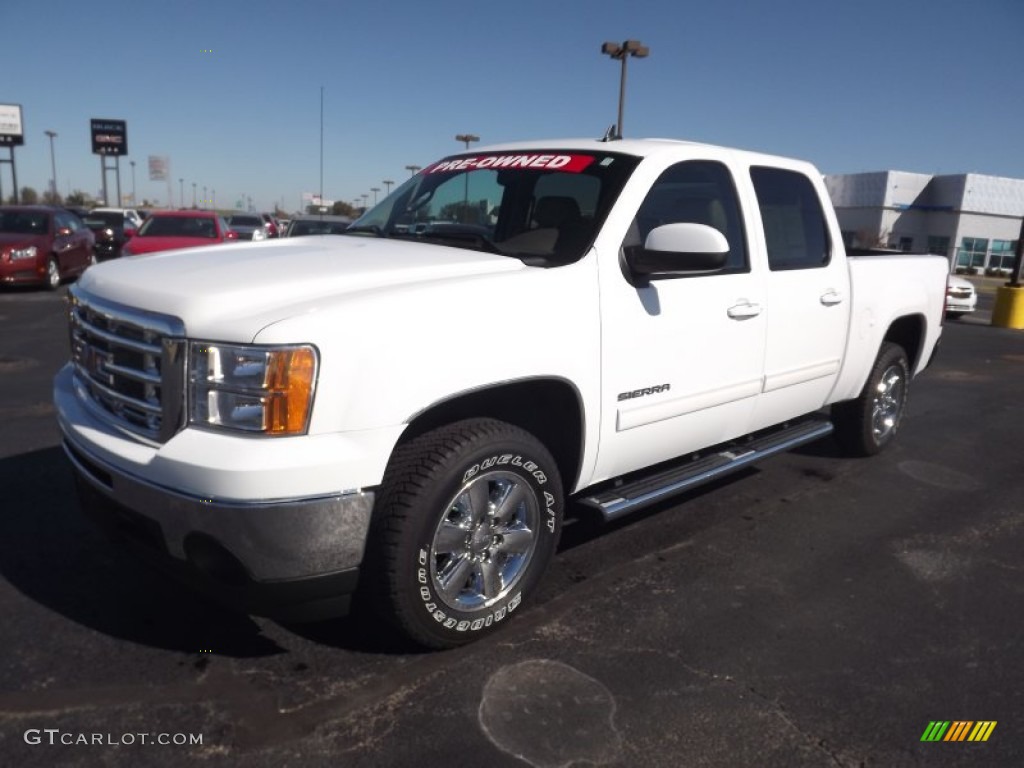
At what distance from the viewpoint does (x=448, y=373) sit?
2.66m

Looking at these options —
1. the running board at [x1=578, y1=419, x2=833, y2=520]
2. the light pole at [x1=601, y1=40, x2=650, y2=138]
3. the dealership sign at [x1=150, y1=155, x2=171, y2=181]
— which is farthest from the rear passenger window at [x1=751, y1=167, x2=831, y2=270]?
the dealership sign at [x1=150, y1=155, x2=171, y2=181]

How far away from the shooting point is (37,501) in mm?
4293

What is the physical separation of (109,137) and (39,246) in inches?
1590

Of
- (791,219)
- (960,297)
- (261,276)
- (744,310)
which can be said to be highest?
(791,219)

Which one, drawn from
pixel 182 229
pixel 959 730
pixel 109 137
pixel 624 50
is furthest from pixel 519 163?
pixel 109 137

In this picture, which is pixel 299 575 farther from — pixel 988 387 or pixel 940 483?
pixel 988 387

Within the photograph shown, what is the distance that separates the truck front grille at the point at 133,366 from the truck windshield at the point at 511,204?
1422 mm

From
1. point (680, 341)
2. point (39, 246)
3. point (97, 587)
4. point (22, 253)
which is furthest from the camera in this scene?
point (39, 246)

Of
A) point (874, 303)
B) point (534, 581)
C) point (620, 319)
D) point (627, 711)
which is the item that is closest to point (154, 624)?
point (534, 581)

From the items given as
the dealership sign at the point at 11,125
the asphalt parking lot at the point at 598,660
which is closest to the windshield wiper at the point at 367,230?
the asphalt parking lot at the point at 598,660

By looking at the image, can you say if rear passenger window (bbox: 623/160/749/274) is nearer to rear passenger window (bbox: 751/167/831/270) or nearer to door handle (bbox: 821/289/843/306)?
rear passenger window (bbox: 751/167/831/270)

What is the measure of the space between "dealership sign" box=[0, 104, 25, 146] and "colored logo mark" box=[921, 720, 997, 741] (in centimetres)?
5136

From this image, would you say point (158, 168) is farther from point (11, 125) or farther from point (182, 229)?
point (182, 229)

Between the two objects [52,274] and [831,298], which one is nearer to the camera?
[831,298]
